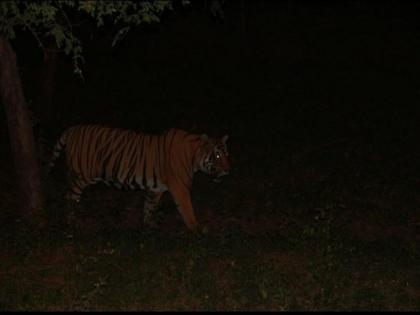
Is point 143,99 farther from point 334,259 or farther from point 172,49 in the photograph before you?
point 334,259

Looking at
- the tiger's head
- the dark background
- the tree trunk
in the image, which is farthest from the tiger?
the tree trunk

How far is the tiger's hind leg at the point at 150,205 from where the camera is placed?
1116 cm

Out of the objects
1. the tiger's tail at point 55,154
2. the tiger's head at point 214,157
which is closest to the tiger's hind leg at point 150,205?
the tiger's head at point 214,157

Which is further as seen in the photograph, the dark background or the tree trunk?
the tree trunk

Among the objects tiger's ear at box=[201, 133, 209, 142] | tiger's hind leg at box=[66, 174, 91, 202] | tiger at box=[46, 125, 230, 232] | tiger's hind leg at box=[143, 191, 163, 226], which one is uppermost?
tiger's ear at box=[201, 133, 209, 142]

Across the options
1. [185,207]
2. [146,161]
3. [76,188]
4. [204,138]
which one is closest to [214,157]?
[204,138]

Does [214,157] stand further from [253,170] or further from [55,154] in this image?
[253,170]

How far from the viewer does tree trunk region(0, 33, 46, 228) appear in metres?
9.34

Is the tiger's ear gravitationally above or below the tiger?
above

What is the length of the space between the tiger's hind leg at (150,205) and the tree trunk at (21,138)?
1.77m

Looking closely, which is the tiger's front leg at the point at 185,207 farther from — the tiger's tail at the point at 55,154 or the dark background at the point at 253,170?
the tiger's tail at the point at 55,154

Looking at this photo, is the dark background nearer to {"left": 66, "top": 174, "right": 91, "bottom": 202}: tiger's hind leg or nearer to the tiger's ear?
{"left": 66, "top": 174, "right": 91, "bottom": 202}: tiger's hind leg

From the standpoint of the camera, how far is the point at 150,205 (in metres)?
11.2

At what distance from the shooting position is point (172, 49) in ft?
70.7
